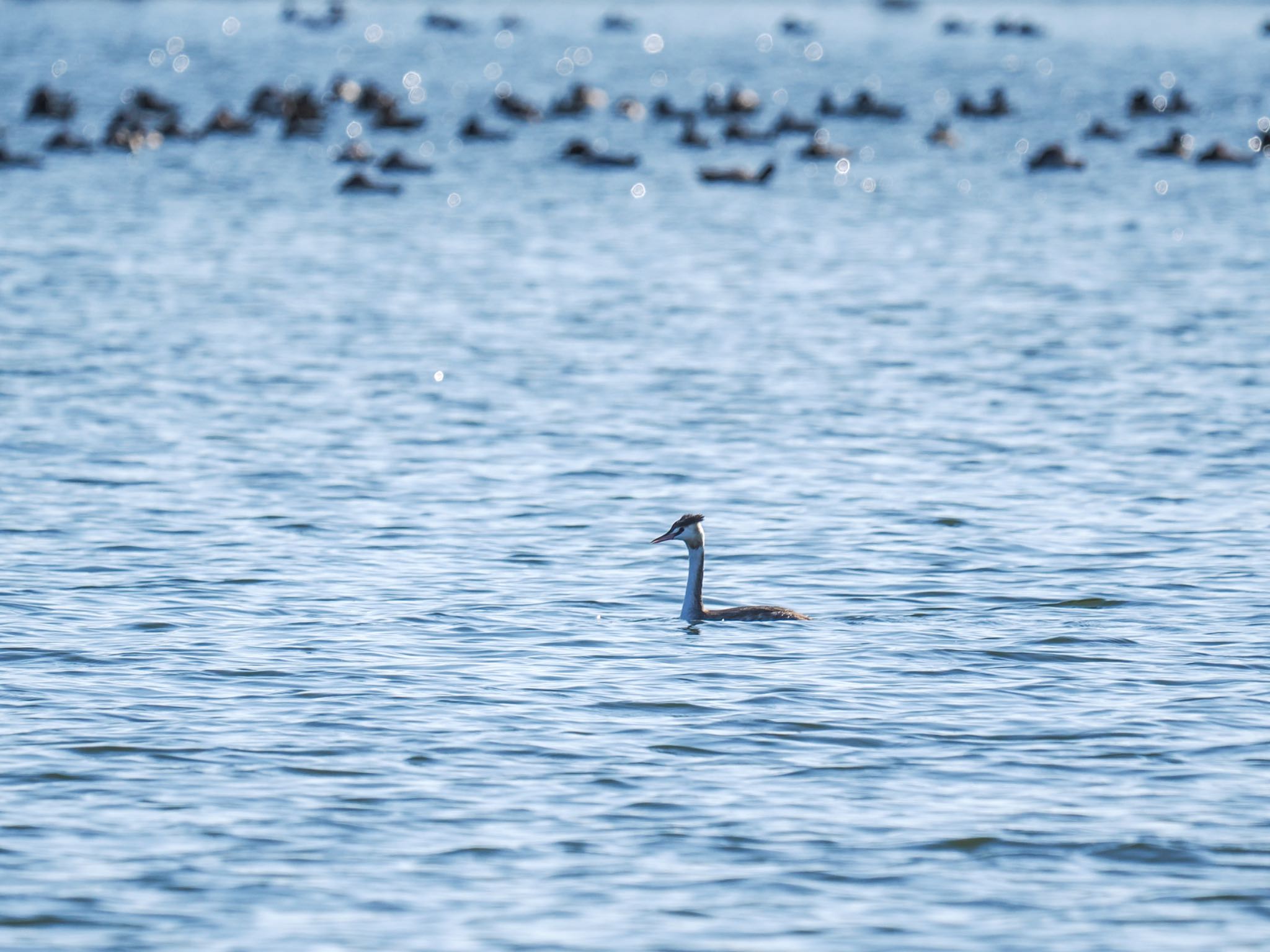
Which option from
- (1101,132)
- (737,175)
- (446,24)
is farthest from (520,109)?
(446,24)

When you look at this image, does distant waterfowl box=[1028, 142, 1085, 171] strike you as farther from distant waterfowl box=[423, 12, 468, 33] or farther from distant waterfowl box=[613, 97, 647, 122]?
distant waterfowl box=[423, 12, 468, 33]

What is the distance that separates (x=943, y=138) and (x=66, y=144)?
2464 cm

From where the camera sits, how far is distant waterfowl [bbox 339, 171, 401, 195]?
4981cm

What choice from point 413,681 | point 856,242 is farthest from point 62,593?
point 856,242

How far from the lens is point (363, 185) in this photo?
50.1 meters

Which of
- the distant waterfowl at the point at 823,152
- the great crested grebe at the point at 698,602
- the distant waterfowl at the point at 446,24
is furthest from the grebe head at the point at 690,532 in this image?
the distant waterfowl at the point at 446,24

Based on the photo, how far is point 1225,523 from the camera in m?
20.2

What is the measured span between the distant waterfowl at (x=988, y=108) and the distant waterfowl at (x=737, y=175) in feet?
61.5

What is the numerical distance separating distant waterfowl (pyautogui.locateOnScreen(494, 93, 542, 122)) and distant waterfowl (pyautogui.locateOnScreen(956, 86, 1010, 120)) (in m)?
14.1

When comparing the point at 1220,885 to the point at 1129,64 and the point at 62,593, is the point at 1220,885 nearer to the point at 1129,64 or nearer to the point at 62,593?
the point at 62,593

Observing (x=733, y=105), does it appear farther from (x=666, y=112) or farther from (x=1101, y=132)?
(x=1101, y=132)

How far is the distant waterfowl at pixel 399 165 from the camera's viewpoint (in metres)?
54.1

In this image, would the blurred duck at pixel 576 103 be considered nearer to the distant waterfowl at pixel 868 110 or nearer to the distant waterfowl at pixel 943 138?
the distant waterfowl at pixel 868 110

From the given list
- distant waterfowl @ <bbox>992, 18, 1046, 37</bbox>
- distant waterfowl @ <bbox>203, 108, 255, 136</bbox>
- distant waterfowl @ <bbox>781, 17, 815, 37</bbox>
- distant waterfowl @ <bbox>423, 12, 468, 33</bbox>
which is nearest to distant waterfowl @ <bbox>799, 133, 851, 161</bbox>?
distant waterfowl @ <bbox>203, 108, 255, 136</bbox>
